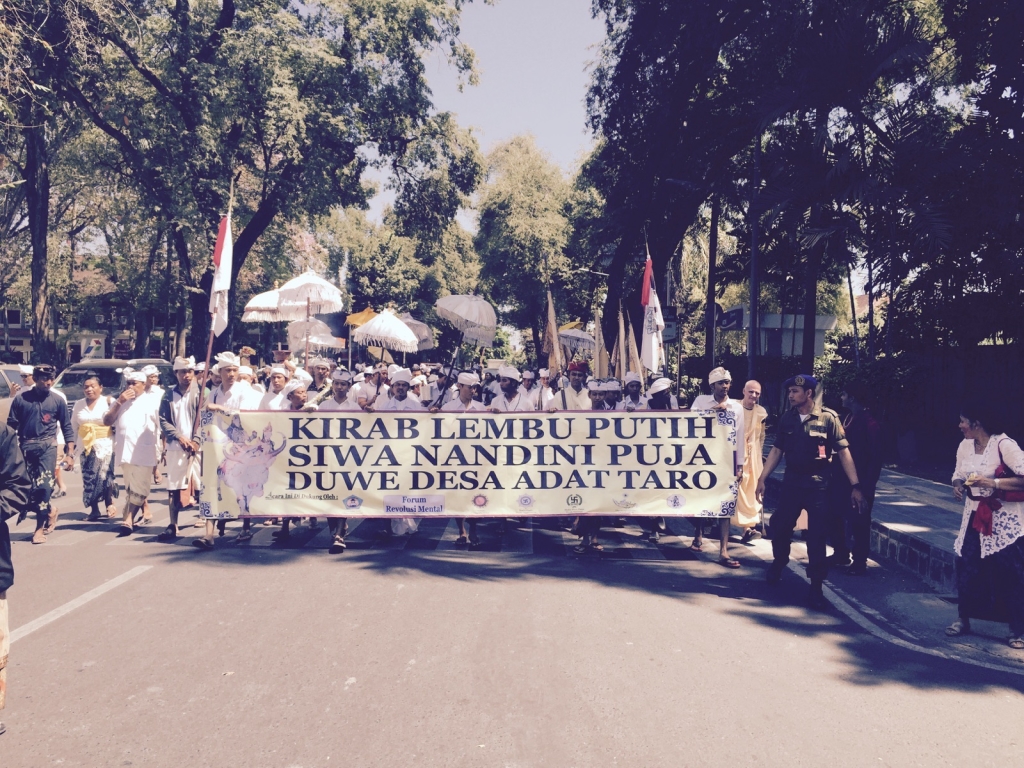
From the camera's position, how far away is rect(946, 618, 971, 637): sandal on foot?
6258 millimetres

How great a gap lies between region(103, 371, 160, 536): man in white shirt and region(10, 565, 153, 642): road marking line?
1.71 meters

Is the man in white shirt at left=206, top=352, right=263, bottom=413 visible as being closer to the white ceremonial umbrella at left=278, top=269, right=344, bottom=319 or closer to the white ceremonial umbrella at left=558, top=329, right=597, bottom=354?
the white ceremonial umbrella at left=278, top=269, right=344, bottom=319

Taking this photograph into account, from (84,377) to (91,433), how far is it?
8.77 m

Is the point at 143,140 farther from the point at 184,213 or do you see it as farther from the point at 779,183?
the point at 779,183

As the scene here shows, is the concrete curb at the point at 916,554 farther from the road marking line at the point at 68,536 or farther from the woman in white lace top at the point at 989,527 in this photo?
the road marking line at the point at 68,536

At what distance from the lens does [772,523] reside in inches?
292

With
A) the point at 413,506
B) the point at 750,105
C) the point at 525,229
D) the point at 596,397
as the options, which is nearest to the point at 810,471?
the point at 596,397

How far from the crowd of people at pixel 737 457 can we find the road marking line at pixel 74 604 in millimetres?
1004

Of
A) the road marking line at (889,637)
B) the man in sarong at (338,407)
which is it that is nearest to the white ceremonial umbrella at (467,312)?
the man in sarong at (338,407)

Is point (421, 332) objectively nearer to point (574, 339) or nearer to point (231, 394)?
point (574, 339)

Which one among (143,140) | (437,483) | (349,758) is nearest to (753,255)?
(437,483)

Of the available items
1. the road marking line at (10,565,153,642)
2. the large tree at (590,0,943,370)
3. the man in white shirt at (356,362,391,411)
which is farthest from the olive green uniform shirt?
the large tree at (590,0,943,370)

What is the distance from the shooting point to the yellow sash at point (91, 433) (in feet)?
32.1

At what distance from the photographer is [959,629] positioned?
247 inches
